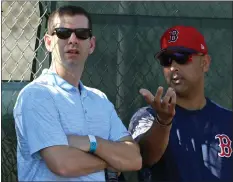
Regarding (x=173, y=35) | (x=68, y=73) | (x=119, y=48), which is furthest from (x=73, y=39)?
(x=119, y=48)

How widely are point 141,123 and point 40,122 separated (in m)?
0.75

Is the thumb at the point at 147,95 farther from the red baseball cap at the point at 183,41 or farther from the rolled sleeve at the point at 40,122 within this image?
the red baseball cap at the point at 183,41

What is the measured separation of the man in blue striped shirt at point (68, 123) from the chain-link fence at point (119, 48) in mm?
702

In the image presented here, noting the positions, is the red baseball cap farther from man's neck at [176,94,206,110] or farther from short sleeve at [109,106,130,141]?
→ short sleeve at [109,106,130,141]

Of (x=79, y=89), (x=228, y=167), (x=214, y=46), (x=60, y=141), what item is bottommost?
(x=228, y=167)

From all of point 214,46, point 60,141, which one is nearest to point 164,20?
point 214,46

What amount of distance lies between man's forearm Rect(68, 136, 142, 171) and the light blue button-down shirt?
0.23ft

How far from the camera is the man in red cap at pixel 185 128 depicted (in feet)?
9.74

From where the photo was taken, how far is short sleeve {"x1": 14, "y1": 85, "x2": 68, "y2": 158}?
2.45 meters

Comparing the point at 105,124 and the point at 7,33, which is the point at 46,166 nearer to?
the point at 105,124

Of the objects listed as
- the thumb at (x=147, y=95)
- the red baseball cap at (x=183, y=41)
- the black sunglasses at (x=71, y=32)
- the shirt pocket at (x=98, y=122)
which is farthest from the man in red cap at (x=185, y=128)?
the black sunglasses at (x=71, y=32)

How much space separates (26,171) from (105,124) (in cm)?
46

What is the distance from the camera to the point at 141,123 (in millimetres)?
3047

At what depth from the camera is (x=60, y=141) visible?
2.45 metres
